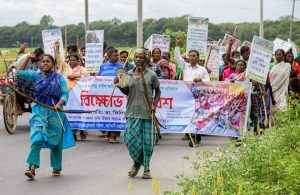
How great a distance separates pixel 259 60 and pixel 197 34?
2.69m

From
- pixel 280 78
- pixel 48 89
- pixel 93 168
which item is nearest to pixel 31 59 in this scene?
pixel 93 168

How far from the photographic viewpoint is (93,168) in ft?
36.4

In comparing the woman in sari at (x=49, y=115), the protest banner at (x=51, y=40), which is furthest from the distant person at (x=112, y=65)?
the woman in sari at (x=49, y=115)

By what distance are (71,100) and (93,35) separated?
3.71m

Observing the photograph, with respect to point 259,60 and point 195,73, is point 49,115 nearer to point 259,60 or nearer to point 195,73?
point 195,73

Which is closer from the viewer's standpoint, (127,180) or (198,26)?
(127,180)

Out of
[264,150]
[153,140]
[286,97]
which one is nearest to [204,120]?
[286,97]

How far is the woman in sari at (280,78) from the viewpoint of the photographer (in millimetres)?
15364

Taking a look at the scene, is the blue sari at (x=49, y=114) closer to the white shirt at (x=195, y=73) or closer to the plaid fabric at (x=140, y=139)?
the plaid fabric at (x=140, y=139)

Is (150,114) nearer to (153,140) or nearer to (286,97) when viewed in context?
(153,140)

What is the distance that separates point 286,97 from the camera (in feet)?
50.4

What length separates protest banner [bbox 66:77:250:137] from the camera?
46.2 ft

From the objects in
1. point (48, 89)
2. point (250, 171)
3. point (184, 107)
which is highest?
point (48, 89)

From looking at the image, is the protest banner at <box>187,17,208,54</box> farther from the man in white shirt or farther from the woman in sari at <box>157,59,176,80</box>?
the man in white shirt
